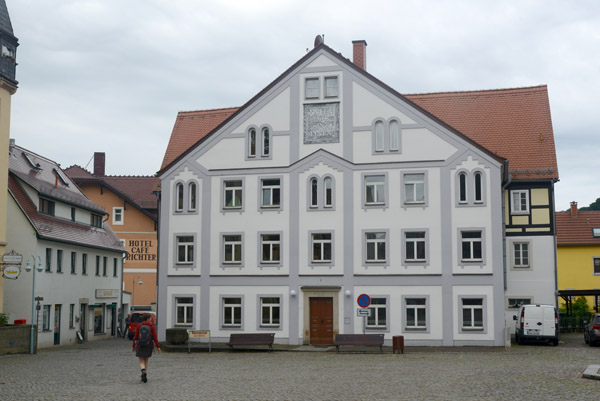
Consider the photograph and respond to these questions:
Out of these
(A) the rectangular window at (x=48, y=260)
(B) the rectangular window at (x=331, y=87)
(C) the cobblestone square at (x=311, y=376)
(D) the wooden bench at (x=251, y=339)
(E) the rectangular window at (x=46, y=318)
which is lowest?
(C) the cobblestone square at (x=311, y=376)

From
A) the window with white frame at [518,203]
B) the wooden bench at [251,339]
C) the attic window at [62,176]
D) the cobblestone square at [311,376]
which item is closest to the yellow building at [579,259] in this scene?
the window with white frame at [518,203]

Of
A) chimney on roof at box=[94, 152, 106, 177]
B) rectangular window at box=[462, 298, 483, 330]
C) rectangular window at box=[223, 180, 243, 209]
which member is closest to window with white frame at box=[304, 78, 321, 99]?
rectangular window at box=[223, 180, 243, 209]

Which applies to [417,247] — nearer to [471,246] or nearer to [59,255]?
[471,246]

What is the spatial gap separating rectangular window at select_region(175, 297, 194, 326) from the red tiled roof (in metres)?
37.4

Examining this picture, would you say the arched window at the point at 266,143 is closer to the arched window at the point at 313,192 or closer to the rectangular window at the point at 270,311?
the arched window at the point at 313,192

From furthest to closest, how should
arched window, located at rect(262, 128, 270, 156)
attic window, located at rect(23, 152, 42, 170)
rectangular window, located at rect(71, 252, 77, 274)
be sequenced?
attic window, located at rect(23, 152, 42, 170)
rectangular window, located at rect(71, 252, 77, 274)
arched window, located at rect(262, 128, 270, 156)

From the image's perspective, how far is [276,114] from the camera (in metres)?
37.6

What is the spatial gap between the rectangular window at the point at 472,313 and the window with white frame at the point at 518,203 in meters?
7.27

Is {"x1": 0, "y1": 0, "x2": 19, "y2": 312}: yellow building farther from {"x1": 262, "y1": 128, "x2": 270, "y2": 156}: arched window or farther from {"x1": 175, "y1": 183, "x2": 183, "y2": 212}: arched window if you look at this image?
{"x1": 262, "y1": 128, "x2": 270, "y2": 156}: arched window

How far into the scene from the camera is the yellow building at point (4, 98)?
3628 centimetres

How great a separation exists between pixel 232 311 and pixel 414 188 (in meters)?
10.3

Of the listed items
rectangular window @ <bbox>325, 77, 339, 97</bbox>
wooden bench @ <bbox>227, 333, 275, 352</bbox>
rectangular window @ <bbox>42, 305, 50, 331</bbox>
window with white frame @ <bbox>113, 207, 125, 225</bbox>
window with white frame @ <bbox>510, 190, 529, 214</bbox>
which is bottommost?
wooden bench @ <bbox>227, 333, 275, 352</bbox>

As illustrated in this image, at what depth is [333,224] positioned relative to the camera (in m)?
36.4

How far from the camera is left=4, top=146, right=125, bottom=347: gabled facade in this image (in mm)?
39688
